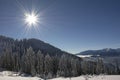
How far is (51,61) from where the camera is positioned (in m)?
106

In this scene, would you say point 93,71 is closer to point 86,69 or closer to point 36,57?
point 86,69

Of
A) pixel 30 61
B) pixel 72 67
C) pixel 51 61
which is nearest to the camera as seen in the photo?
pixel 30 61

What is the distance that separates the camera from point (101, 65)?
115250 mm

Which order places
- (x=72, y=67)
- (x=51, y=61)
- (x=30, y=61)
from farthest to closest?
1. (x=72, y=67)
2. (x=51, y=61)
3. (x=30, y=61)

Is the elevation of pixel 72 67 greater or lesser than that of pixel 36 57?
lesser

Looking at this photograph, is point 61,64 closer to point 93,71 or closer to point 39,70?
point 39,70

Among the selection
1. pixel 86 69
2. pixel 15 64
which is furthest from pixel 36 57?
pixel 86 69

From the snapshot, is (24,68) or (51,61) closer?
(24,68)

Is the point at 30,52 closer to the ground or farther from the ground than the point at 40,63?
farther from the ground

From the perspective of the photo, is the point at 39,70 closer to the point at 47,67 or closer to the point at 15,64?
the point at 47,67

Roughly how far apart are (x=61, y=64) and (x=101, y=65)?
87.7ft

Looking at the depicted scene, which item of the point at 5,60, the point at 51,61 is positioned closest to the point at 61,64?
the point at 51,61

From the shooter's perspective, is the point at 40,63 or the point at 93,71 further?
the point at 93,71

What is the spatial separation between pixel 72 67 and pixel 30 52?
30600 mm
